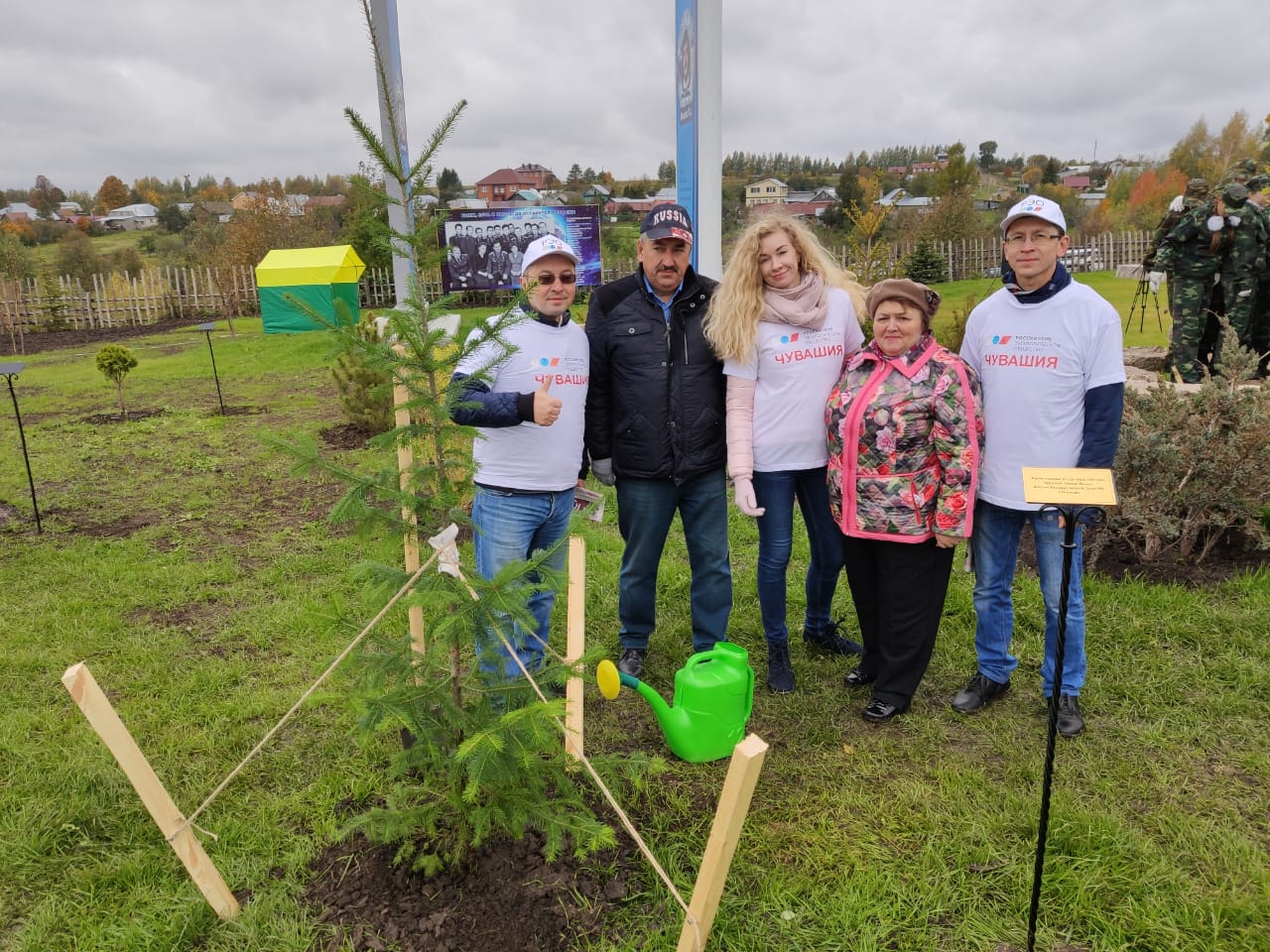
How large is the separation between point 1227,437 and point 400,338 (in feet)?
15.1

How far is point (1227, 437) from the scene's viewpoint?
14.5 ft

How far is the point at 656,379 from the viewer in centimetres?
335

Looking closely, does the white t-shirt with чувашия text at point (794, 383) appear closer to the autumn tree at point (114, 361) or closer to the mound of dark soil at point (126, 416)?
the autumn tree at point (114, 361)

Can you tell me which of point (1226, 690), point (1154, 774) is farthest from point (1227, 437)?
point (1154, 774)

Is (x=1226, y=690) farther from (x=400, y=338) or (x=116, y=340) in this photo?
(x=116, y=340)

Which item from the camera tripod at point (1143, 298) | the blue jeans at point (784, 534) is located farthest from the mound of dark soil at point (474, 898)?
the camera tripod at point (1143, 298)

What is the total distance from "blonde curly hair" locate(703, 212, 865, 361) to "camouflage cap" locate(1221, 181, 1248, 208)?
251 inches

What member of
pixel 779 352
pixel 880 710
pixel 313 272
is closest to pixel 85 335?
pixel 313 272

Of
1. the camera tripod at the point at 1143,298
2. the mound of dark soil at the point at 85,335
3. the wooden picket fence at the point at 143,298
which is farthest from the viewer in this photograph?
the wooden picket fence at the point at 143,298

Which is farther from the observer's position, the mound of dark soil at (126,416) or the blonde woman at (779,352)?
the mound of dark soil at (126,416)

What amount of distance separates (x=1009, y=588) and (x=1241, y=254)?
6.12 m

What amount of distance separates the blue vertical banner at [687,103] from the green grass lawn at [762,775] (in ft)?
10.7

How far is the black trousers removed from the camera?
10.7 ft

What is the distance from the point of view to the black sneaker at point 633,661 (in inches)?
151
